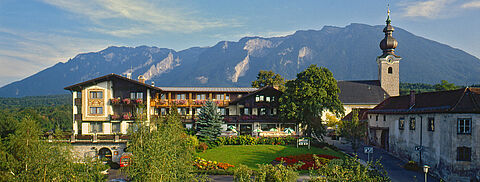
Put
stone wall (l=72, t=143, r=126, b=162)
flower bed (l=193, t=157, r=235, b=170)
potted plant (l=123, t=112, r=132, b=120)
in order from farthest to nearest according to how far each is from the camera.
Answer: potted plant (l=123, t=112, r=132, b=120)
stone wall (l=72, t=143, r=126, b=162)
flower bed (l=193, t=157, r=235, b=170)

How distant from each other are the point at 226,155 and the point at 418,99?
22536 millimetres

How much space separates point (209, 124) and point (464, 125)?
27977 mm

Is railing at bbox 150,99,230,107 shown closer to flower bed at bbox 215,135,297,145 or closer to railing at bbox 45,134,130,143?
flower bed at bbox 215,135,297,145

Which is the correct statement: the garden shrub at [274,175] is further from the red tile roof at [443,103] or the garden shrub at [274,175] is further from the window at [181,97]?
the window at [181,97]

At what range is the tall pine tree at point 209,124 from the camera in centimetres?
4453

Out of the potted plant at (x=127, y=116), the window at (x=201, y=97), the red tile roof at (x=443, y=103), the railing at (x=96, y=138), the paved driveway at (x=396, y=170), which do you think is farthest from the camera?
the window at (x=201, y=97)

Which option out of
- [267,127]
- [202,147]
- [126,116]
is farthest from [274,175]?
[267,127]

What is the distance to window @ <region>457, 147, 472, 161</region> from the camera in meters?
29.4

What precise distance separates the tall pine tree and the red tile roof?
2204 centimetres

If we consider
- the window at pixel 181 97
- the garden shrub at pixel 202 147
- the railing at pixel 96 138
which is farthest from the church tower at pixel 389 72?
the railing at pixel 96 138

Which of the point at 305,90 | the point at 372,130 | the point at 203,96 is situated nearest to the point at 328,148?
the point at 305,90

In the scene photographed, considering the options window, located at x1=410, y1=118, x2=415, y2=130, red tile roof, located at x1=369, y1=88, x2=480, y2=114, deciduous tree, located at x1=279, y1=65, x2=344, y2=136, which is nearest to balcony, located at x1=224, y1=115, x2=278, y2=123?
deciduous tree, located at x1=279, y1=65, x2=344, y2=136

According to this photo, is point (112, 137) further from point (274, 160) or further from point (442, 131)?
point (442, 131)

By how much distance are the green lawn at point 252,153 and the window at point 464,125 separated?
13081 mm
